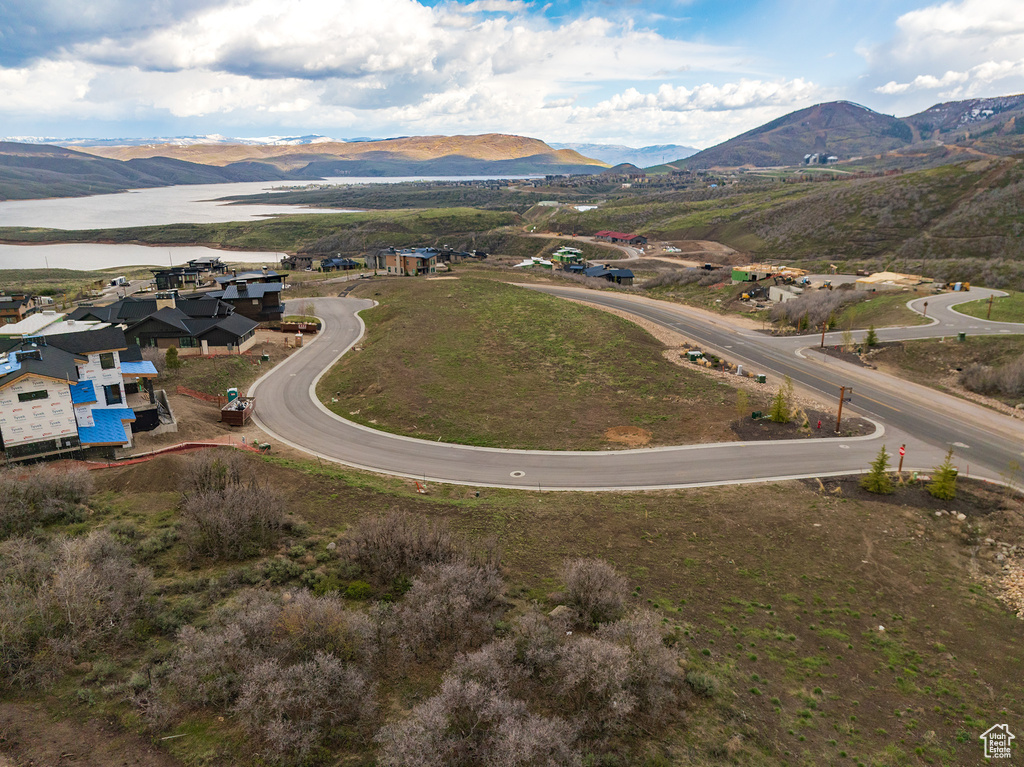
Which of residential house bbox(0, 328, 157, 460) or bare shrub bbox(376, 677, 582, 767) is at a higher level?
residential house bbox(0, 328, 157, 460)

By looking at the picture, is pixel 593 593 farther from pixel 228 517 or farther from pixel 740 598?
pixel 228 517

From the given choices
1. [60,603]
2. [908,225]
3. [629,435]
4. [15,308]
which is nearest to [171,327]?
[15,308]

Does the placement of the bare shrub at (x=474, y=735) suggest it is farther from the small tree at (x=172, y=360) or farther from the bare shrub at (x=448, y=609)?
the small tree at (x=172, y=360)

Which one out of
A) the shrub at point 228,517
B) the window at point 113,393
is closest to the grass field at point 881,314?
the shrub at point 228,517

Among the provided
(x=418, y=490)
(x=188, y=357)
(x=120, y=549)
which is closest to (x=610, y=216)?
(x=188, y=357)

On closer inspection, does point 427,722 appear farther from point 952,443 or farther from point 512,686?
point 952,443

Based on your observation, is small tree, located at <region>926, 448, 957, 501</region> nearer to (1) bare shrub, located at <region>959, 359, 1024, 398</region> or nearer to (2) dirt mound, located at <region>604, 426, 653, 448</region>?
(2) dirt mound, located at <region>604, 426, 653, 448</region>

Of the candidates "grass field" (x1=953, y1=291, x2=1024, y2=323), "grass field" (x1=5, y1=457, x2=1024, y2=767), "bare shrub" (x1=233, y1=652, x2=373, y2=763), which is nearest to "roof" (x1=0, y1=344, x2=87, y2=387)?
"grass field" (x1=5, y1=457, x2=1024, y2=767)
